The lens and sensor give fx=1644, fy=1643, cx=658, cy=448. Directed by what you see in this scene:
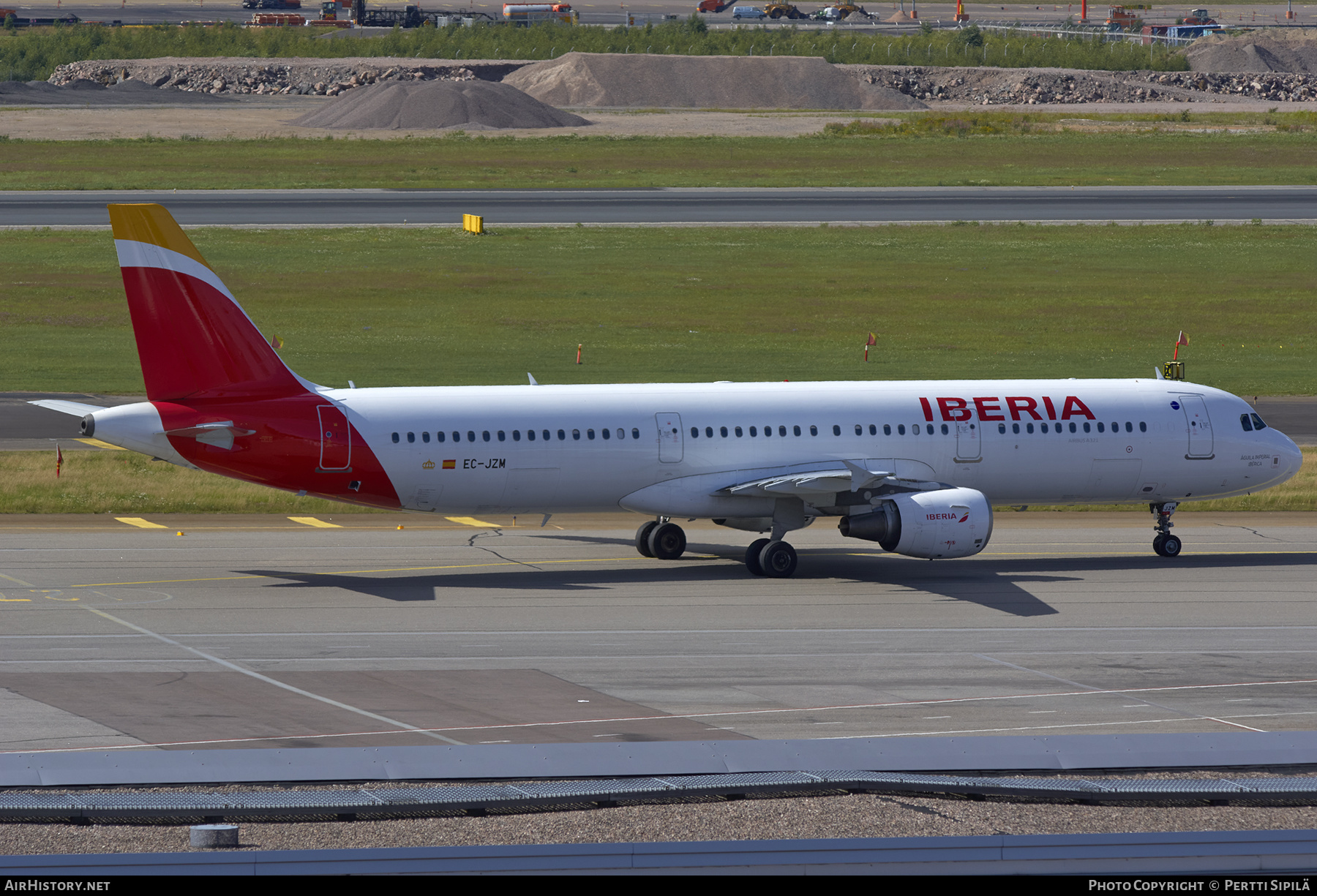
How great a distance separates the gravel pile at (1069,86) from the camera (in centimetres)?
18150

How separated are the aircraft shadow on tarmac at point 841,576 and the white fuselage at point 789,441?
1.64 metres

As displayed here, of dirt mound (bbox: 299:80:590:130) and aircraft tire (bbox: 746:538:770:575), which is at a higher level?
dirt mound (bbox: 299:80:590:130)

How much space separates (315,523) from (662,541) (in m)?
10.5

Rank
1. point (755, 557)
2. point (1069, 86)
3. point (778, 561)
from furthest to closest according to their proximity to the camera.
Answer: point (1069, 86), point (755, 557), point (778, 561)

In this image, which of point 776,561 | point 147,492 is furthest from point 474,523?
point 776,561

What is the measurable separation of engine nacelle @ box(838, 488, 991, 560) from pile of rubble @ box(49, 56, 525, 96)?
475 ft

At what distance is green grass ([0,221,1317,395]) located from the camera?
67.5 meters

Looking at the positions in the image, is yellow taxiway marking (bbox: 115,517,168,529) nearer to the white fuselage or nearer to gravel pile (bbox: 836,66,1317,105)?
the white fuselage

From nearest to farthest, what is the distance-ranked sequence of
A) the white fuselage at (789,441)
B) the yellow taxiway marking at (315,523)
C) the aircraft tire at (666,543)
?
the white fuselage at (789,441), the aircraft tire at (666,543), the yellow taxiway marking at (315,523)

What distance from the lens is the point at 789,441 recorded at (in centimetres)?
3931

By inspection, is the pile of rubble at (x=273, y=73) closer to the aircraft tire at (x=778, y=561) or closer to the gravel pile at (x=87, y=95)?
the gravel pile at (x=87, y=95)

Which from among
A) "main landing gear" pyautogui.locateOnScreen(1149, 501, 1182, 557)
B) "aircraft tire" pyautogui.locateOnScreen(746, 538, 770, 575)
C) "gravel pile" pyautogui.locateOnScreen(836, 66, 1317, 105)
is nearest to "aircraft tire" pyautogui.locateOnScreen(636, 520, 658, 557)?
"aircraft tire" pyautogui.locateOnScreen(746, 538, 770, 575)

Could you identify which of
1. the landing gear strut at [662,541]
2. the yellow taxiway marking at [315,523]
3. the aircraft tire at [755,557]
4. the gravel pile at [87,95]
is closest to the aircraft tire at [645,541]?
the landing gear strut at [662,541]

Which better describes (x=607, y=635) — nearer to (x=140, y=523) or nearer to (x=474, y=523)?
(x=474, y=523)
